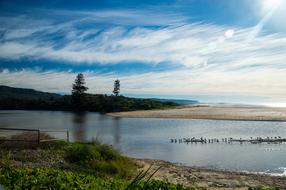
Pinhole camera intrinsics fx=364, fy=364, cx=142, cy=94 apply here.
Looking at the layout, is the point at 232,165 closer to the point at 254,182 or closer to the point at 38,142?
the point at 254,182

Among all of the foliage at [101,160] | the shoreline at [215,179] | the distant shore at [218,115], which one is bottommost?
the shoreline at [215,179]

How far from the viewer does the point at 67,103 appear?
10531 cm

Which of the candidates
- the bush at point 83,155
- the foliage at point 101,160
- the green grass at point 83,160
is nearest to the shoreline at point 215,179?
the foliage at point 101,160

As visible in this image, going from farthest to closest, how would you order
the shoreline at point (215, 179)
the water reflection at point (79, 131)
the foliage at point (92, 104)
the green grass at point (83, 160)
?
the foliage at point (92, 104) < the water reflection at point (79, 131) < the green grass at point (83, 160) < the shoreline at point (215, 179)

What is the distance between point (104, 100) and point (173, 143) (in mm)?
73233

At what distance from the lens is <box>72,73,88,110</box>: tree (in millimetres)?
100750

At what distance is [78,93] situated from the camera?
331ft

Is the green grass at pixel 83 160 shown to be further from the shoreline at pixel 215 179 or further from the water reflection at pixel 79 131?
the water reflection at pixel 79 131

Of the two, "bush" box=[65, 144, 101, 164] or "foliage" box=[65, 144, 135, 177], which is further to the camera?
"bush" box=[65, 144, 101, 164]

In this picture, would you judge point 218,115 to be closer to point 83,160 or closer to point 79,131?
point 79,131

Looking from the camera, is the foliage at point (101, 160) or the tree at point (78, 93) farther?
the tree at point (78, 93)

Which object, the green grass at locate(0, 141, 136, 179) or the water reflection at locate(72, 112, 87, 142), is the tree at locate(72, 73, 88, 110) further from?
the green grass at locate(0, 141, 136, 179)

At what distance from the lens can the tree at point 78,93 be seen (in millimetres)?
100750

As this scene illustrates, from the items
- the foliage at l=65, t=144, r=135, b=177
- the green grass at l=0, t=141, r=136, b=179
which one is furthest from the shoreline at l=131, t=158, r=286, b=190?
the green grass at l=0, t=141, r=136, b=179
